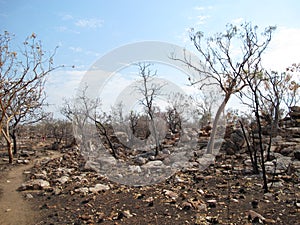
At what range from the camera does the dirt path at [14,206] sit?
5.27 metres

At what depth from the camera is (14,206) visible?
20.2ft

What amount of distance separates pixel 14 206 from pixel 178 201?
410 centimetres

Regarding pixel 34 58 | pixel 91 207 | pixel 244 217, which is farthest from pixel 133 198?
pixel 34 58

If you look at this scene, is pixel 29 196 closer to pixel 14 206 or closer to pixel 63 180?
pixel 14 206

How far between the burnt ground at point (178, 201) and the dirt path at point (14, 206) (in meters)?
0.11

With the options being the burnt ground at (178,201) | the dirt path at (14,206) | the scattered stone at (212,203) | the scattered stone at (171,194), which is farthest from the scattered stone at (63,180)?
the scattered stone at (212,203)

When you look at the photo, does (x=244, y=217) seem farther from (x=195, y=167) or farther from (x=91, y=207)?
(x=195, y=167)

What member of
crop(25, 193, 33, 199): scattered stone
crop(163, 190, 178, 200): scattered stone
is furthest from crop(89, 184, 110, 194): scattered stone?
crop(163, 190, 178, 200): scattered stone

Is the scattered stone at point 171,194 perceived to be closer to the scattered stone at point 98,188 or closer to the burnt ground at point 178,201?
the burnt ground at point 178,201

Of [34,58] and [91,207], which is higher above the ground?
[34,58]

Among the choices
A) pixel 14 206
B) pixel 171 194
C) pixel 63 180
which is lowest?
pixel 14 206

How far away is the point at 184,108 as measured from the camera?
83.9ft

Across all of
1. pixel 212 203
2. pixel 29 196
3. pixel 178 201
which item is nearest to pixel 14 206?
pixel 29 196

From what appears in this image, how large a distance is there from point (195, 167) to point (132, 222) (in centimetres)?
505
